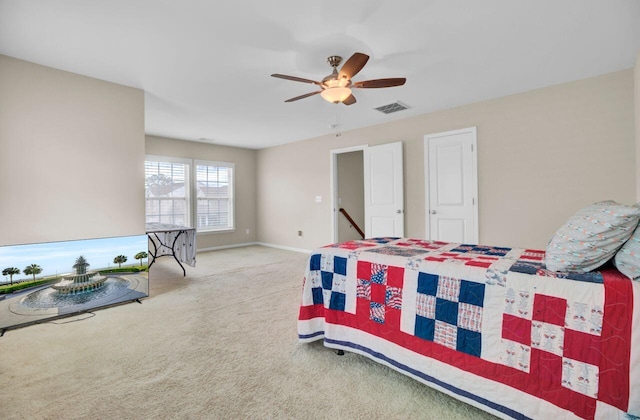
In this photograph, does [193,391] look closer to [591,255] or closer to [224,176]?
[591,255]

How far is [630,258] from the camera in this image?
4.15 feet

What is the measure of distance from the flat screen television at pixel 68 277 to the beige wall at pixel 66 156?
8.9 inches

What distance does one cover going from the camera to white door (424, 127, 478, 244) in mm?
3988

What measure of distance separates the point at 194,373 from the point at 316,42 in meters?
2.71

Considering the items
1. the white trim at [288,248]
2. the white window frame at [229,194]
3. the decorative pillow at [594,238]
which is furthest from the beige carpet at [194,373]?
the white window frame at [229,194]

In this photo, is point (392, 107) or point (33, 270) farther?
point (392, 107)

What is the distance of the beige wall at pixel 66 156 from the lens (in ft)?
8.77

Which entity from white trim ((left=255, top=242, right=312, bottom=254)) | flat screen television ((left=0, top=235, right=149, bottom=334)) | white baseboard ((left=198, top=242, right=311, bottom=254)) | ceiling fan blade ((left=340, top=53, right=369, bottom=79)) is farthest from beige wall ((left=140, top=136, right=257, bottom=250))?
ceiling fan blade ((left=340, top=53, right=369, bottom=79))

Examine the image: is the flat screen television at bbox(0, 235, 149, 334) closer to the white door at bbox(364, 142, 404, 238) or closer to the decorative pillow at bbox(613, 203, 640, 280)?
the white door at bbox(364, 142, 404, 238)

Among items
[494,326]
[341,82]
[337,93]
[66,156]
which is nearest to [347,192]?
[337,93]

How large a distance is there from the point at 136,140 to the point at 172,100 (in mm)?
807

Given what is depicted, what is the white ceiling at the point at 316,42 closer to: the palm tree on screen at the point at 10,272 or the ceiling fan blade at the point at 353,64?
the ceiling fan blade at the point at 353,64

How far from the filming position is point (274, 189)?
277 inches

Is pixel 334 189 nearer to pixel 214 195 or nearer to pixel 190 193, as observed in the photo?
pixel 214 195
